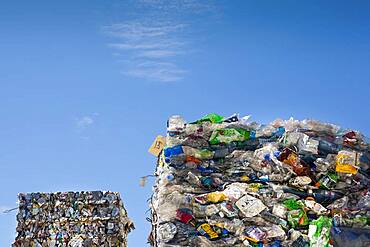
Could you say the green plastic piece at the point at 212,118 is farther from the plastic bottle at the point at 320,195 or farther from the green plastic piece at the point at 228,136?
the plastic bottle at the point at 320,195

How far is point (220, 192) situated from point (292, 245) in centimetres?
89

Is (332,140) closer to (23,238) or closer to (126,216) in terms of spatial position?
(126,216)

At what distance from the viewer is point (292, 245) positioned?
552cm

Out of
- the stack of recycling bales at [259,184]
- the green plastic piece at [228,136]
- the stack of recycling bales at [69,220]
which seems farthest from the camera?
the stack of recycling bales at [69,220]

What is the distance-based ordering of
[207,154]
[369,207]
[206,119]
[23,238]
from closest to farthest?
[369,207] < [207,154] < [206,119] < [23,238]

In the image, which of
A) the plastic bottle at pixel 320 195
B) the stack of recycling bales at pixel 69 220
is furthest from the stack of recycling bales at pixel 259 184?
the stack of recycling bales at pixel 69 220

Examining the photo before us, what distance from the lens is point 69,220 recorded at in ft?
25.5

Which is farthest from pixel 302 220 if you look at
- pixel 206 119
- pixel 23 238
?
pixel 23 238

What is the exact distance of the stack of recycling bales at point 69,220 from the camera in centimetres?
776

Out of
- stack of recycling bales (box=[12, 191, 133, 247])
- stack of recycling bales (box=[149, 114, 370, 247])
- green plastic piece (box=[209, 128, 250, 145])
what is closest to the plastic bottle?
stack of recycling bales (box=[149, 114, 370, 247])

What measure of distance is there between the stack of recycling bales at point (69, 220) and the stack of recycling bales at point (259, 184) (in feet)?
3.73

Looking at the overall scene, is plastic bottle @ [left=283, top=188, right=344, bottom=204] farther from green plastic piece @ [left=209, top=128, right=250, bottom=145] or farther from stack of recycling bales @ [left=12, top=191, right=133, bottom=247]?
stack of recycling bales @ [left=12, top=191, right=133, bottom=247]

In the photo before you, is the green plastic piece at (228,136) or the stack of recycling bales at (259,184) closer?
the stack of recycling bales at (259,184)

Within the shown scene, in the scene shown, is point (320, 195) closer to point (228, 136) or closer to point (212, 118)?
point (228, 136)
